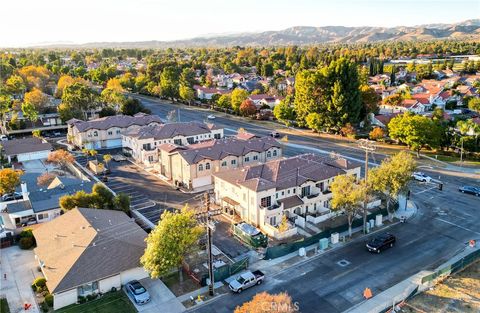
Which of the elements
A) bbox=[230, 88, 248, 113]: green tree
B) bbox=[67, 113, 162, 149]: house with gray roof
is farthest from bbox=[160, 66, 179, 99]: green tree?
→ bbox=[67, 113, 162, 149]: house with gray roof

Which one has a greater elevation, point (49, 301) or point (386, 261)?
point (49, 301)

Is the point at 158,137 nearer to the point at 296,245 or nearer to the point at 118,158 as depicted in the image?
the point at 118,158

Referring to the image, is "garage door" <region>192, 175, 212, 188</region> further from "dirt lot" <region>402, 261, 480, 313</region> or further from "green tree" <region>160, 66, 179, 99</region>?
"green tree" <region>160, 66, 179, 99</region>

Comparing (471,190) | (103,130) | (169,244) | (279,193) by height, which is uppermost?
(103,130)

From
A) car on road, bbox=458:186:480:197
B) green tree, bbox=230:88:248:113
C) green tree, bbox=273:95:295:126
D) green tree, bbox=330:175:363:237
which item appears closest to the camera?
green tree, bbox=330:175:363:237

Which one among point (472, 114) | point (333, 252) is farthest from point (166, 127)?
point (472, 114)

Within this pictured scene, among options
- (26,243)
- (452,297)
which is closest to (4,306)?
(26,243)
